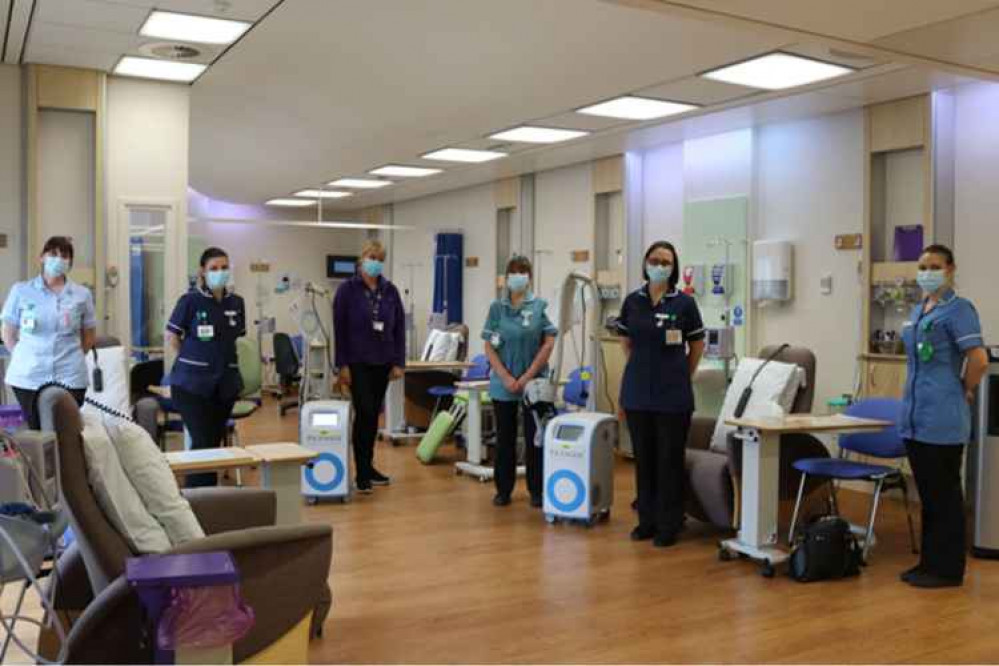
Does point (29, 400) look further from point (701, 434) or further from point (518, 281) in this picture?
point (701, 434)

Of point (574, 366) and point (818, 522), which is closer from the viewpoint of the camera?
point (818, 522)

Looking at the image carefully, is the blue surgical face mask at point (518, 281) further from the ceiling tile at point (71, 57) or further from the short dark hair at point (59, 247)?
the ceiling tile at point (71, 57)

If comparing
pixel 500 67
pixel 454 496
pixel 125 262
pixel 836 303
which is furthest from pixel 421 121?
pixel 836 303

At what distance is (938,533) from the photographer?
173 inches

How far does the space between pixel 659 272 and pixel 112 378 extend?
343 centimetres

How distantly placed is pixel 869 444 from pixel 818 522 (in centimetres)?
98

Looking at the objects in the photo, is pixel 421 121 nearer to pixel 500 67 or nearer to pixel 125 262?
pixel 500 67

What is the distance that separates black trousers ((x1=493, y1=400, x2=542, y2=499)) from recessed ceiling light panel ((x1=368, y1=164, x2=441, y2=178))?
14.6 feet

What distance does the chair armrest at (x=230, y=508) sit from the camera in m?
3.41

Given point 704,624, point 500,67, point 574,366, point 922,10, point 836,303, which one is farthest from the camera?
point 574,366

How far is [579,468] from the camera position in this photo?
539 centimetres

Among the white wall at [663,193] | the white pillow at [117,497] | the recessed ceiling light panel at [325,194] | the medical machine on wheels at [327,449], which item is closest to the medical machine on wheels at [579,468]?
the medical machine on wheels at [327,449]

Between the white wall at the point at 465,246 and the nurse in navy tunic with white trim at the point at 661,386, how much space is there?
573cm

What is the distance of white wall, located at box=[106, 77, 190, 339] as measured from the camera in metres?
6.12
